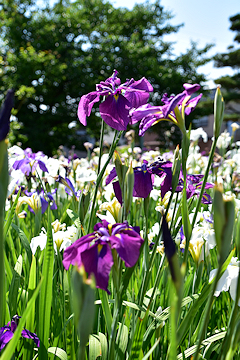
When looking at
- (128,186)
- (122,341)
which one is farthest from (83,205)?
(122,341)

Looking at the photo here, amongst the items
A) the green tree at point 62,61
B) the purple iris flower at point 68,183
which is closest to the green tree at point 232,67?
the green tree at point 62,61

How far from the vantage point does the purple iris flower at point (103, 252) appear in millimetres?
477

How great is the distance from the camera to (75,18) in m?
13.5

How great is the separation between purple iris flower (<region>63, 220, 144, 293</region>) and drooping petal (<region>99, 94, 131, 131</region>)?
30 centimetres

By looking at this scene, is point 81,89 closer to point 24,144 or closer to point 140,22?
point 24,144

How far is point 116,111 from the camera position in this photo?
0.75m

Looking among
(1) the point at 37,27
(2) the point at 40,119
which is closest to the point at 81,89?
(2) the point at 40,119

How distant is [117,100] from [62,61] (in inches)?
546

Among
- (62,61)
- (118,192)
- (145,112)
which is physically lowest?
(118,192)

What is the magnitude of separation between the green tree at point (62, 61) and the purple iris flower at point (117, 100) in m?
11.7

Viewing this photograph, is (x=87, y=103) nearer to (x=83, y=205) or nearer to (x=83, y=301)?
(x=83, y=205)

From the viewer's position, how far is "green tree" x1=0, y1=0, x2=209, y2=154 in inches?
488

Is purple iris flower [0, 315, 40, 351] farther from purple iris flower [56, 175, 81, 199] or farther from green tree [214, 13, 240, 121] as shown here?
green tree [214, 13, 240, 121]

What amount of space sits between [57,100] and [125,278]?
535 inches
